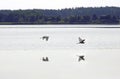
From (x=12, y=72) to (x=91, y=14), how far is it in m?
107

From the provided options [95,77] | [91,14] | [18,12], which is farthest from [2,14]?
[95,77]

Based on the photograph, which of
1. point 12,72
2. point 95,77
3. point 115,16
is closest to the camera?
point 95,77

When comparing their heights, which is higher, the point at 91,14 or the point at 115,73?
the point at 115,73

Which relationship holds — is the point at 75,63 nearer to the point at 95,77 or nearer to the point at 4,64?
the point at 4,64

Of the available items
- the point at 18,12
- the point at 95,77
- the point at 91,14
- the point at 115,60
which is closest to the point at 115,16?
the point at 91,14

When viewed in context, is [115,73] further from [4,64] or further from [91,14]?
[91,14]

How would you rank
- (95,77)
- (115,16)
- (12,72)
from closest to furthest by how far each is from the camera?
(95,77), (12,72), (115,16)

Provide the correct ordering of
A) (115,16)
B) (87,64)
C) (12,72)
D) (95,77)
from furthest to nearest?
1. (115,16)
2. (87,64)
3. (12,72)
4. (95,77)

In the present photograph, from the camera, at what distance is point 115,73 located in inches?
1171

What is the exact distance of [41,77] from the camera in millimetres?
28234

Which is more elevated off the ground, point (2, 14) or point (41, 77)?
point (41, 77)

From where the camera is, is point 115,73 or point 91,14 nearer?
point 115,73

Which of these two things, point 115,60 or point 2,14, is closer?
point 115,60

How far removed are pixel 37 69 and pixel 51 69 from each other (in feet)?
2.59
